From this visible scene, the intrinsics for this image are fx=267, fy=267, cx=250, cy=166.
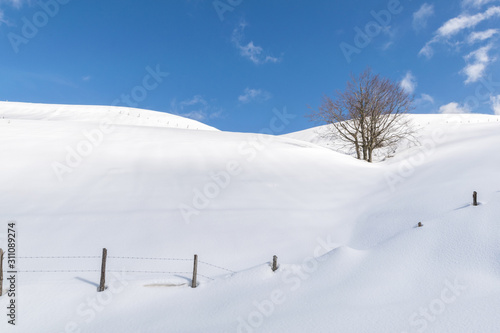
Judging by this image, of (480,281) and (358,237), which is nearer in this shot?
(480,281)

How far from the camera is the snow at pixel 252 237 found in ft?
15.4

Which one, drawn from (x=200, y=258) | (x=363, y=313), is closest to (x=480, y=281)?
(x=363, y=313)

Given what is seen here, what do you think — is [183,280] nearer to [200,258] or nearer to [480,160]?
[200,258]

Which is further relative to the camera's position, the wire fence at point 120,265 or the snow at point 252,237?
the wire fence at point 120,265

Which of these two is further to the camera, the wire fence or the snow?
the wire fence

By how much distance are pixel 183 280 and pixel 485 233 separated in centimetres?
668

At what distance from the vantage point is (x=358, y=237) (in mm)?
7469

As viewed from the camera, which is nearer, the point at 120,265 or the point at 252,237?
the point at 120,265

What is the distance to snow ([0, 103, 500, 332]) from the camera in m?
4.68

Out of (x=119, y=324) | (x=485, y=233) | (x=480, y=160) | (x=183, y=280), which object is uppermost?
(x=480, y=160)

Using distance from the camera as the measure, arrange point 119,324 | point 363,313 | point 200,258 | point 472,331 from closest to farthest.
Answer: point 472,331 → point 363,313 → point 119,324 → point 200,258

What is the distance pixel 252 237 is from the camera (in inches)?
309

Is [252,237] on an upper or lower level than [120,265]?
upper

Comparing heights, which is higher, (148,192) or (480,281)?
(148,192)
